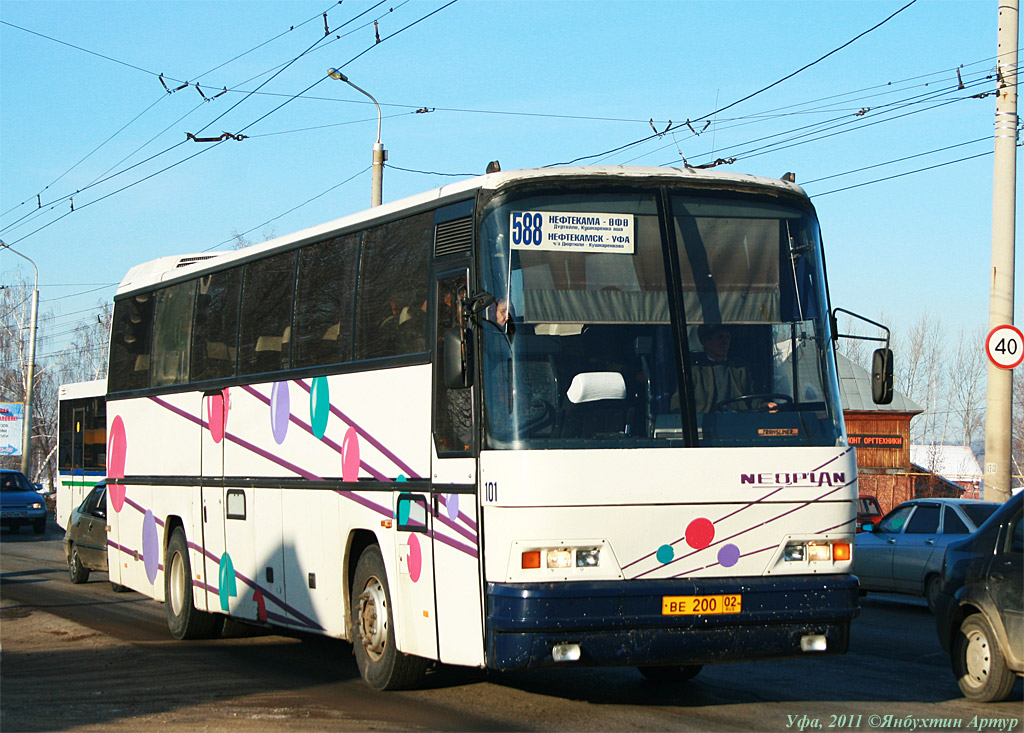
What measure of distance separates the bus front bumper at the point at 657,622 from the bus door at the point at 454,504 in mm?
315

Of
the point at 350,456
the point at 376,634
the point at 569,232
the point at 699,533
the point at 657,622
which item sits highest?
the point at 569,232

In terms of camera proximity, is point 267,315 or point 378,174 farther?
point 378,174

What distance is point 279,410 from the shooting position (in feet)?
38.3

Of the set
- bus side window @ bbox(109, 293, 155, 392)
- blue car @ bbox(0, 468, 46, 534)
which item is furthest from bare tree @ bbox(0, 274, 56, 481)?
bus side window @ bbox(109, 293, 155, 392)

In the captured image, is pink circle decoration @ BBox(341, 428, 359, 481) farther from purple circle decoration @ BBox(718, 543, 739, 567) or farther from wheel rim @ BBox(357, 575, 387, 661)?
purple circle decoration @ BBox(718, 543, 739, 567)

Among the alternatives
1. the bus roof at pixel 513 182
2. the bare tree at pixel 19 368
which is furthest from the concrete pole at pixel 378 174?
the bare tree at pixel 19 368

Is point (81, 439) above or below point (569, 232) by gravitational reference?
below

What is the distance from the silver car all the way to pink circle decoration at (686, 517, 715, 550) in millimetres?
9035

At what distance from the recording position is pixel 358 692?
9961mm

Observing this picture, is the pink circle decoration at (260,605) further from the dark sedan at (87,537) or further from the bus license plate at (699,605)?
the dark sedan at (87,537)

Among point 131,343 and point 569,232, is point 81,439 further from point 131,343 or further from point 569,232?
point 569,232

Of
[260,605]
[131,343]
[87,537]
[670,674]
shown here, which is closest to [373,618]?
[670,674]

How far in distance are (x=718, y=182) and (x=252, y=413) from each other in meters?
5.28

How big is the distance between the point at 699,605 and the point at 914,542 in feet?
32.5
